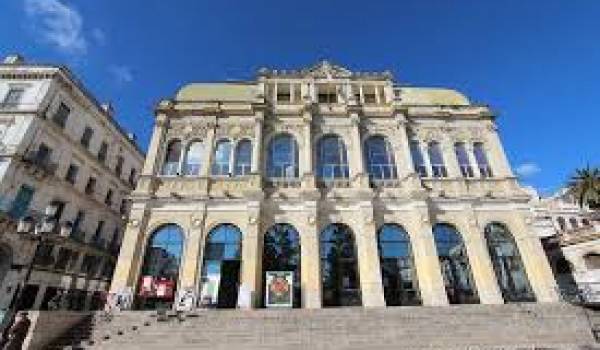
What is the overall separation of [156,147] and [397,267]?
15831 millimetres

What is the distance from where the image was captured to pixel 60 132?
24.7 metres

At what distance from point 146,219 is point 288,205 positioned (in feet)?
26.0

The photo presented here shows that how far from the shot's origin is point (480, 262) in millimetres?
19281

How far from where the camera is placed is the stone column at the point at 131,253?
58.3 feet

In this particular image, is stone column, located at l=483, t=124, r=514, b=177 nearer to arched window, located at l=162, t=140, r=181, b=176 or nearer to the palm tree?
the palm tree

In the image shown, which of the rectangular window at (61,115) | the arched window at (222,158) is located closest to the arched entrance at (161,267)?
the arched window at (222,158)

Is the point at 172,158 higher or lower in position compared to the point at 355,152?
lower

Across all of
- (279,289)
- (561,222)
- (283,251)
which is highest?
(561,222)

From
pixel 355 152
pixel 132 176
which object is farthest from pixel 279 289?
pixel 132 176

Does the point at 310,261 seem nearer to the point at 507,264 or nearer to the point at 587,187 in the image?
the point at 507,264

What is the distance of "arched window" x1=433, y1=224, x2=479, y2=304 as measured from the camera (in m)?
18.8

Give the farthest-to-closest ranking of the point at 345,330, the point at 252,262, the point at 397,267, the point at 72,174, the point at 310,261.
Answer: the point at 72,174 < the point at 397,267 < the point at 310,261 < the point at 252,262 < the point at 345,330

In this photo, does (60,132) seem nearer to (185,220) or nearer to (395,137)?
(185,220)

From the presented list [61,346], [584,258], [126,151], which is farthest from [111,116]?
[584,258]
